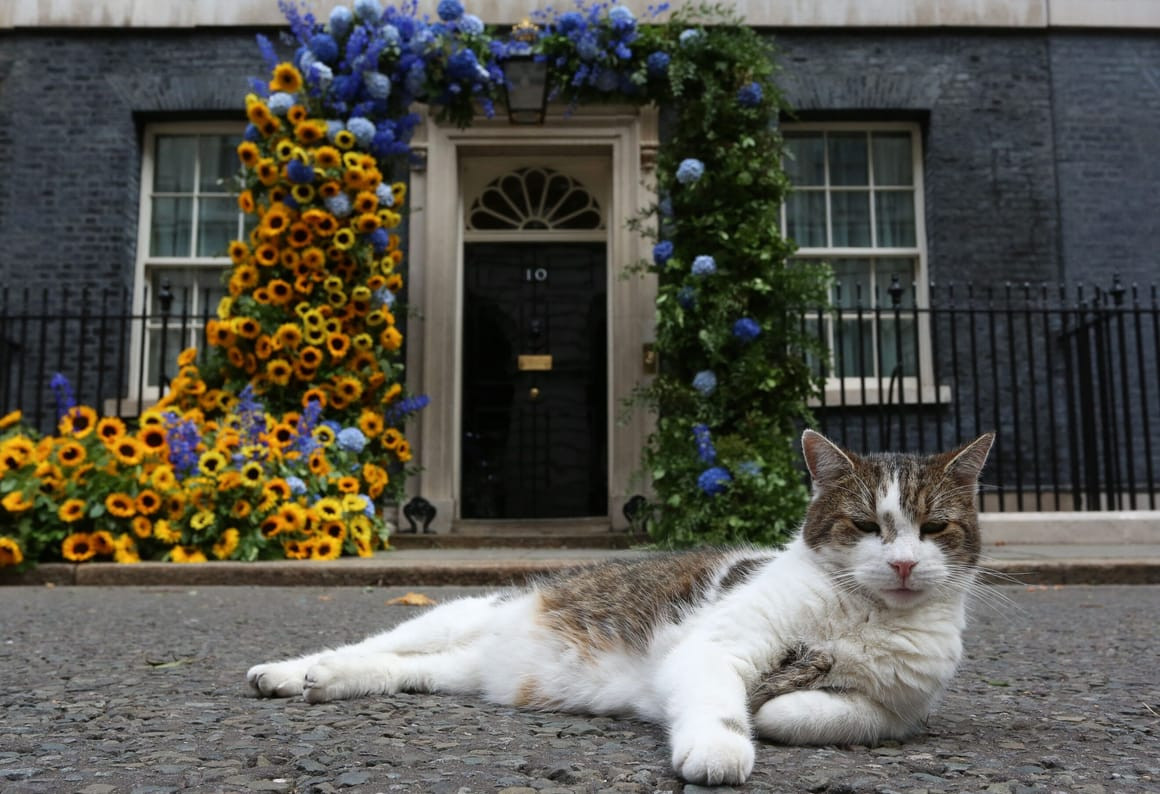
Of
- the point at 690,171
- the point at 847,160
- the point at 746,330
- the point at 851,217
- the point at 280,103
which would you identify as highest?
the point at 847,160

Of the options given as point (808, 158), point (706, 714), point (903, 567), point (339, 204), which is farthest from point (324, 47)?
point (706, 714)

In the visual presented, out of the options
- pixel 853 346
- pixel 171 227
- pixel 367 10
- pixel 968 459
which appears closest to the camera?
pixel 968 459

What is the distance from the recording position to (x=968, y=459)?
7.33ft

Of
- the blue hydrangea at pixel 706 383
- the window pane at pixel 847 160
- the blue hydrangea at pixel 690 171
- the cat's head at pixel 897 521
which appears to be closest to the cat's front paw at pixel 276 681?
the cat's head at pixel 897 521

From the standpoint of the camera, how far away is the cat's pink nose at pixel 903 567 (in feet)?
6.54

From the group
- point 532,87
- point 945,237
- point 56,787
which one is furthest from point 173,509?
point 945,237

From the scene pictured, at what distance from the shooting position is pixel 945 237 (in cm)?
1000

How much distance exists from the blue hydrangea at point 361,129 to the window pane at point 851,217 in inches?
198

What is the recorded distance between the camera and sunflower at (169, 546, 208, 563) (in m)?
6.53

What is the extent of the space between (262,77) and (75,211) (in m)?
2.39

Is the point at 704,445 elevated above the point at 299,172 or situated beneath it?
situated beneath

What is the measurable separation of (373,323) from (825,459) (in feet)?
20.9

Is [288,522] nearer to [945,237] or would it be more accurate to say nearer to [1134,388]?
[945,237]

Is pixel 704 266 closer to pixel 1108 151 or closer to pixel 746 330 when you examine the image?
pixel 746 330
